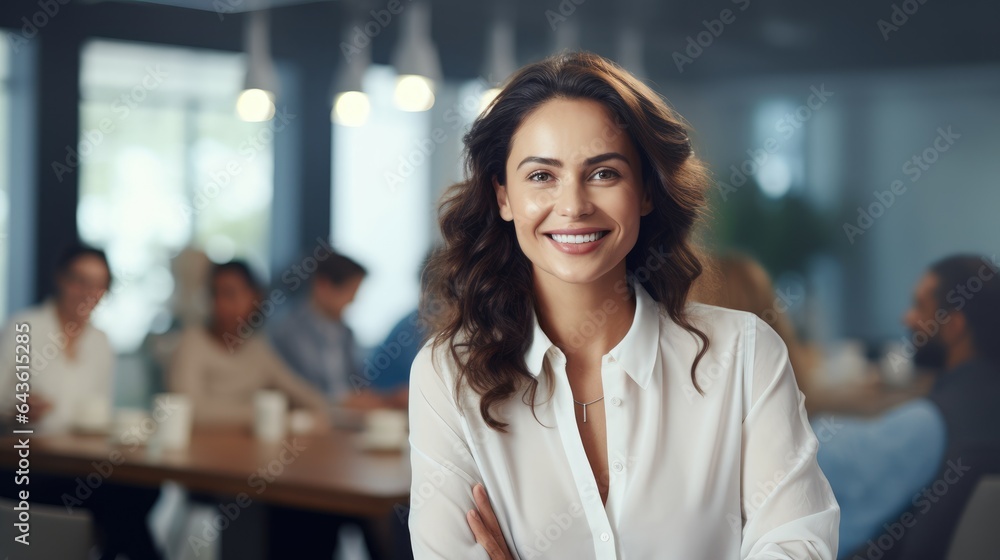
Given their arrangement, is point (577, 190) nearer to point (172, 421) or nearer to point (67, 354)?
point (172, 421)

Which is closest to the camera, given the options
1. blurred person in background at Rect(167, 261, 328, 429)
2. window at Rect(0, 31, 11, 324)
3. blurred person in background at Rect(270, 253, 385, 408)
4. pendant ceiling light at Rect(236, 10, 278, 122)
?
pendant ceiling light at Rect(236, 10, 278, 122)

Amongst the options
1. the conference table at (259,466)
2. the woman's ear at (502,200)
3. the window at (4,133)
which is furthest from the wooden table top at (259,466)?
the window at (4,133)

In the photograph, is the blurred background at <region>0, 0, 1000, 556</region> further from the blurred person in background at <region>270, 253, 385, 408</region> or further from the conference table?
the conference table

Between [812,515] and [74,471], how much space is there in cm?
283

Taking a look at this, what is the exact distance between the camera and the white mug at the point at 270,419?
11.8ft

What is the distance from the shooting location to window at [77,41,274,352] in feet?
17.4

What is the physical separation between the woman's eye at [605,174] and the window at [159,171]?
14.1ft

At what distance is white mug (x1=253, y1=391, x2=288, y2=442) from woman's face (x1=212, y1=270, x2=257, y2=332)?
649mm

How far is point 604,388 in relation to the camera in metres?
1.52

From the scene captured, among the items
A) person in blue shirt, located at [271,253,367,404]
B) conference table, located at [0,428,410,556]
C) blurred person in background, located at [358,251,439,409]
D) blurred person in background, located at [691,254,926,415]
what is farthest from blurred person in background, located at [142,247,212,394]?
blurred person in background, located at [691,254,926,415]

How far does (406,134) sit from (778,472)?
4280 mm

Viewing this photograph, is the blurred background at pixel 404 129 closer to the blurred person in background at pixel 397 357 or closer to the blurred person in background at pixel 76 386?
the blurred person in background at pixel 397 357

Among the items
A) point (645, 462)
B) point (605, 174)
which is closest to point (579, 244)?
point (605, 174)

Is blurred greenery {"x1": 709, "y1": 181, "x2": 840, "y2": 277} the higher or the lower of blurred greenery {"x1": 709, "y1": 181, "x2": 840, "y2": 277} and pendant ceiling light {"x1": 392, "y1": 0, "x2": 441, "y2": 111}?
the lower
